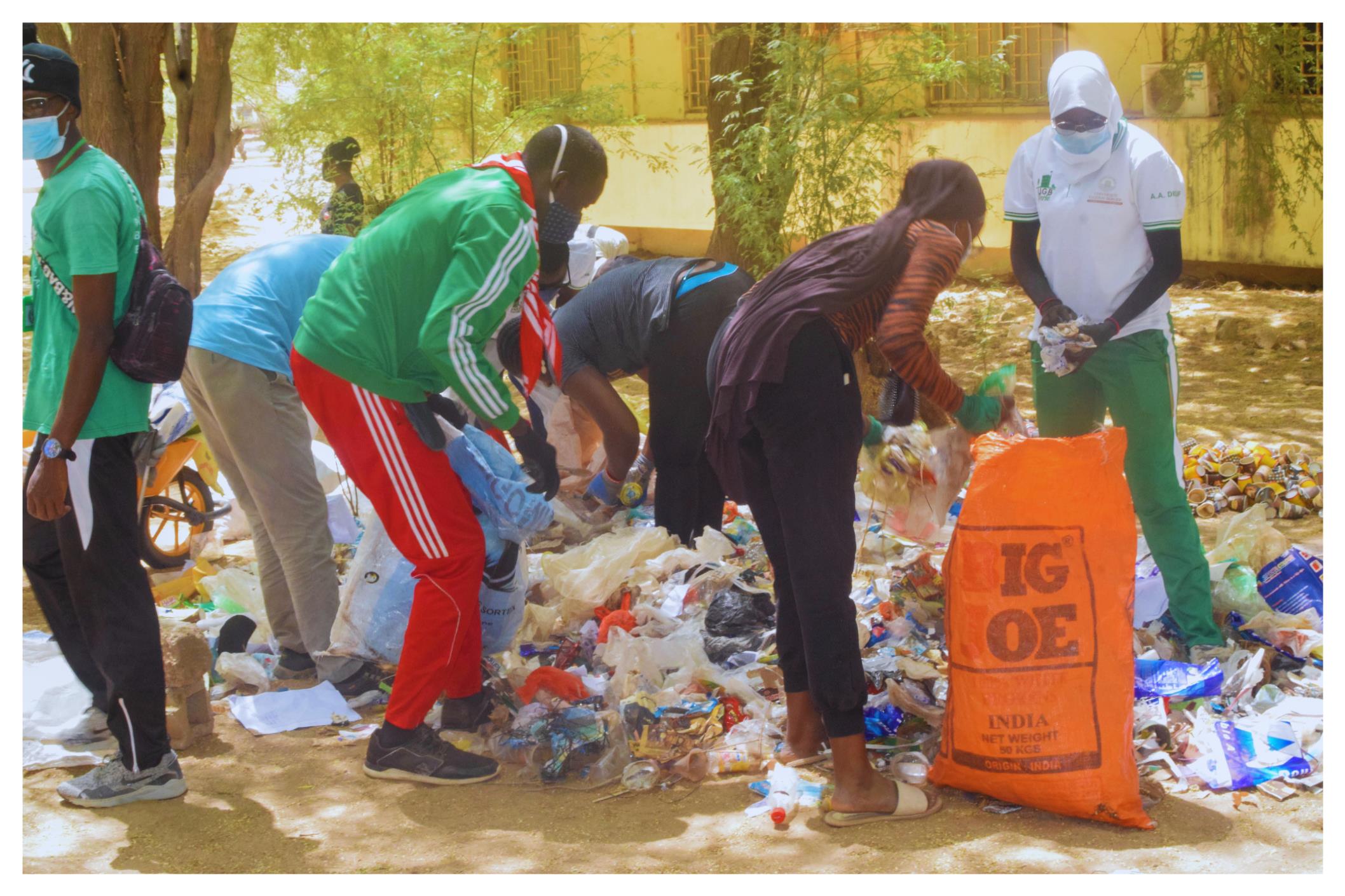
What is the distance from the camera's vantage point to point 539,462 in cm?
352

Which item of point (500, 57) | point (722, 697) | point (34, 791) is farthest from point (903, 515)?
point (500, 57)

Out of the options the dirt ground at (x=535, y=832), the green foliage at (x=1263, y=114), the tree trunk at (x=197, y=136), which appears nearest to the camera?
the dirt ground at (x=535, y=832)

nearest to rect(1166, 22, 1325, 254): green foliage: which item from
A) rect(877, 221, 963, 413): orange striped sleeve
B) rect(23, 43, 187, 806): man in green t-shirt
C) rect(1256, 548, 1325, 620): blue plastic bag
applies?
rect(1256, 548, 1325, 620): blue plastic bag

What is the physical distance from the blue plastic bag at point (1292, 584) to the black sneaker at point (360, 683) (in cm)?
293

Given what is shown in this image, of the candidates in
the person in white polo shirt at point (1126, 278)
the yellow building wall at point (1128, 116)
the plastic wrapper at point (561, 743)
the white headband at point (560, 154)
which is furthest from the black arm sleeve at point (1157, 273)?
the yellow building wall at point (1128, 116)

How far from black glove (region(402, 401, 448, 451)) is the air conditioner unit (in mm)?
8887

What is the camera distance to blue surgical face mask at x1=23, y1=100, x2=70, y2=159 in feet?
9.83

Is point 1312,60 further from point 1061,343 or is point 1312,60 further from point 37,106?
point 37,106

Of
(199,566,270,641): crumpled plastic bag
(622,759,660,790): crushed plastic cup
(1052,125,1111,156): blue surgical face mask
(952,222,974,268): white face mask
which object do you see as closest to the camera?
(952,222,974,268): white face mask

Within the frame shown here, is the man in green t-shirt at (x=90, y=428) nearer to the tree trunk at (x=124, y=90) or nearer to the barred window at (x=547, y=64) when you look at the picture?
the tree trunk at (x=124, y=90)

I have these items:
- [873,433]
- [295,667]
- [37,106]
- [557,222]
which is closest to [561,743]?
[295,667]

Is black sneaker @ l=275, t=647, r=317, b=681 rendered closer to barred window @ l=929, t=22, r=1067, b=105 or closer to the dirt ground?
→ the dirt ground

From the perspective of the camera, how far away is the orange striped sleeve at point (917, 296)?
119 inches

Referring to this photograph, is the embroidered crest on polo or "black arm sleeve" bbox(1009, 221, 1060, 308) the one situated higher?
the embroidered crest on polo
